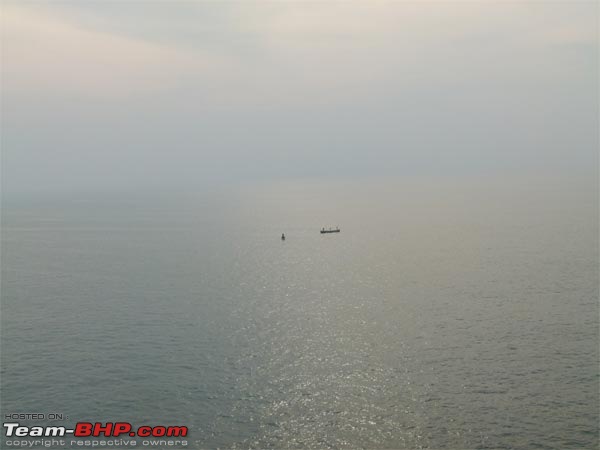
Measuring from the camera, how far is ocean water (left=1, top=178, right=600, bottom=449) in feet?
178

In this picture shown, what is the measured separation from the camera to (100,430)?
175 feet

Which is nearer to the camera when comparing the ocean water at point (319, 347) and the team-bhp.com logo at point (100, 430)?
the team-bhp.com logo at point (100, 430)

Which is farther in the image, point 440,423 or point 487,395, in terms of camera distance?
point 487,395

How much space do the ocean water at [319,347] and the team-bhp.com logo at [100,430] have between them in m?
1.52

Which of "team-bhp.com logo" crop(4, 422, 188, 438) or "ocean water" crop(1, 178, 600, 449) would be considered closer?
"team-bhp.com logo" crop(4, 422, 188, 438)

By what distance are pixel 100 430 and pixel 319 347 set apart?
34506 millimetres

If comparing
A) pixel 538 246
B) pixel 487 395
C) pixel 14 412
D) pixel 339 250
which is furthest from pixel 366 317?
pixel 538 246

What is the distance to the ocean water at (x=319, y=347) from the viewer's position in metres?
54.4

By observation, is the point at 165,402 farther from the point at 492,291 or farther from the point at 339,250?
the point at 339,250

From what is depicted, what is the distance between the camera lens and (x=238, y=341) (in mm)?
77438

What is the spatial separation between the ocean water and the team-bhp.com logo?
1517 mm

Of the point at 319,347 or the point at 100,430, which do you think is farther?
the point at 319,347

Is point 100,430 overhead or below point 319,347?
below

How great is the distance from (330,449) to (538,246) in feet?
396
